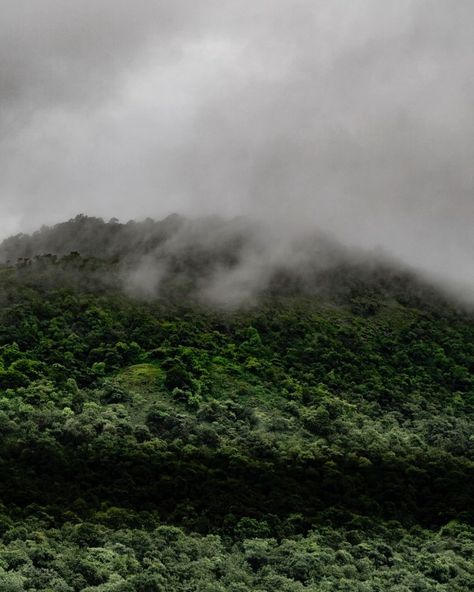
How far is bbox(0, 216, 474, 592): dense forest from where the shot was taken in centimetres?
4375

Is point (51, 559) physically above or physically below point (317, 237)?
below

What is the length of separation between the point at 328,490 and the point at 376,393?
1891cm

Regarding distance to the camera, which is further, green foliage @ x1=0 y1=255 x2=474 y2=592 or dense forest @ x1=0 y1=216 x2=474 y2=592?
dense forest @ x1=0 y1=216 x2=474 y2=592

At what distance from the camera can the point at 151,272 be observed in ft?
290

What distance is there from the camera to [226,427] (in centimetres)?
5794

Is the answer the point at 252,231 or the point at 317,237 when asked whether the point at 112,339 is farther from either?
the point at 317,237

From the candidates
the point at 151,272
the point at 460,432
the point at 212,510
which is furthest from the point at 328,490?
the point at 151,272

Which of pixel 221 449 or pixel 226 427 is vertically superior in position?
pixel 226 427

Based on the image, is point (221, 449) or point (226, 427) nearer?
point (221, 449)

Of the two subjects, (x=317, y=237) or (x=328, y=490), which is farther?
(x=317, y=237)

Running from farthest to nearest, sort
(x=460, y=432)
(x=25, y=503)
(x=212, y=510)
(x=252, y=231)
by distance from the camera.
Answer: (x=252, y=231)
(x=460, y=432)
(x=212, y=510)
(x=25, y=503)

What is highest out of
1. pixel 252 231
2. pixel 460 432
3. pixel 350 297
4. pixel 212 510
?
pixel 252 231

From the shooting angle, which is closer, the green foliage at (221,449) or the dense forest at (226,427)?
the green foliage at (221,449)

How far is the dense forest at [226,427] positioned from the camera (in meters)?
43.8
